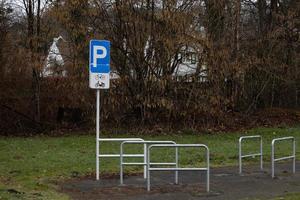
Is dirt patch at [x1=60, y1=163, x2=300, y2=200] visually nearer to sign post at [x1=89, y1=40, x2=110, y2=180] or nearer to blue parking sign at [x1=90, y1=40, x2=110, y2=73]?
sign post at [x1=89, y1=40, x2=110, y2=180]

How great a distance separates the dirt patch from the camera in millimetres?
10695

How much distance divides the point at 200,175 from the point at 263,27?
683 inches

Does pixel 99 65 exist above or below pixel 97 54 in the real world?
below

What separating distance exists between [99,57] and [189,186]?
3.21m

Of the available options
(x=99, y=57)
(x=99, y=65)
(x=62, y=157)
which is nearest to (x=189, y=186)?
(x=99, y=65)

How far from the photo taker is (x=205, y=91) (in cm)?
2388

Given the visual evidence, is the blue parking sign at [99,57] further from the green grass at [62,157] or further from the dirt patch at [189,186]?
the green grass at [62,157]

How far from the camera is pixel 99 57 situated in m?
12.4

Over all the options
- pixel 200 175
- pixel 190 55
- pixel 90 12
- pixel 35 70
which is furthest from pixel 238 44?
pixel 200 175

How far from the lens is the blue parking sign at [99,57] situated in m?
12.3

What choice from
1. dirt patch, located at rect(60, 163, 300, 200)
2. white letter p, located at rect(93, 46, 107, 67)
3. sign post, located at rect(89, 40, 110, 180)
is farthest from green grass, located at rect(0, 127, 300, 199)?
white letter p, located at rect(93, 46, 107, 67)

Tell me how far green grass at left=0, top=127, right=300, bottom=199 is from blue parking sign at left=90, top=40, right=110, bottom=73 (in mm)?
2515

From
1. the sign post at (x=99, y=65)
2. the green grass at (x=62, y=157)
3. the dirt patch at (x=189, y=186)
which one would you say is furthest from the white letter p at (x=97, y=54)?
the green grass at (x=62, y=157)

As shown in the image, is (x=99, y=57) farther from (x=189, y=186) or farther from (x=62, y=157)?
(x=62, y=157)
